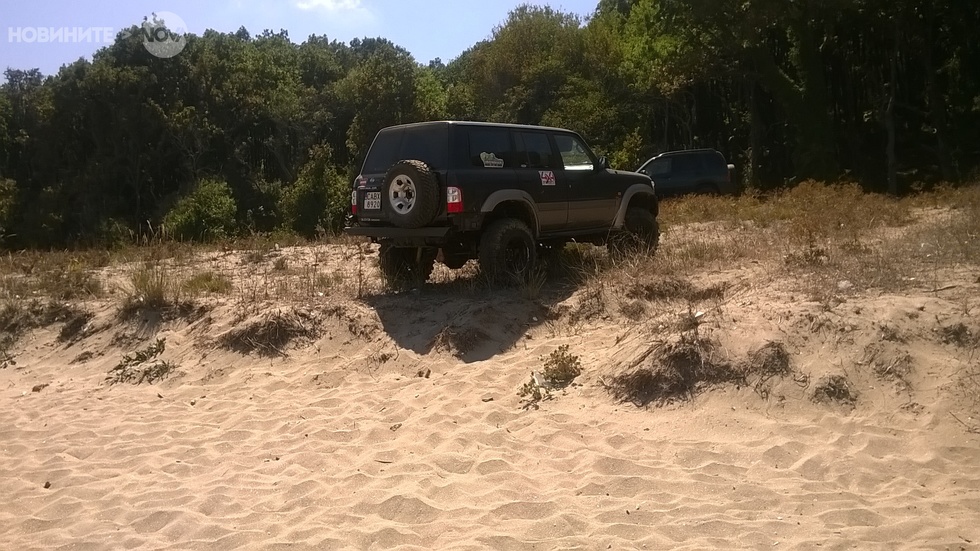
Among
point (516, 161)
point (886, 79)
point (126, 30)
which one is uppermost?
point (126, 30)

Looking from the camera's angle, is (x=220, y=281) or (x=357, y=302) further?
(x=220, y=281)

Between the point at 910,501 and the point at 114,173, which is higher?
the point at 114,173

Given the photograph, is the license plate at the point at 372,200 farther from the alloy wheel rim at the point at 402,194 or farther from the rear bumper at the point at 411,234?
the alloy wheel rim at the point at 402,194

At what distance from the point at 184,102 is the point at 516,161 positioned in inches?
1046

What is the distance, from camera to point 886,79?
83.7ft

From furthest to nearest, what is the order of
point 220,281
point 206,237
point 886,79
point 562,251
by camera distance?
point 886,79 < point 206,237 < point 562,251 < point 220,281

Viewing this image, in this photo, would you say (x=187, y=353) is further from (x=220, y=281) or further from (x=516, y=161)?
(x=516, y=161)

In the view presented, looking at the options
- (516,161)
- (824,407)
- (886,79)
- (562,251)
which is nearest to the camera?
(824,407)

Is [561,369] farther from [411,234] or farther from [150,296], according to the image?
[150,296]

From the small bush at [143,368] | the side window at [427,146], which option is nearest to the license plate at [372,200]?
the side window at [427,146]

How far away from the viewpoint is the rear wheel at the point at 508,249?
30.1ft

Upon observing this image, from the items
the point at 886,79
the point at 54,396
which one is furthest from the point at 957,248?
the point at 886,79

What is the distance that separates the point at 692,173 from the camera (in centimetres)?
1944

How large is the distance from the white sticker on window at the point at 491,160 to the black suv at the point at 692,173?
10445mm
